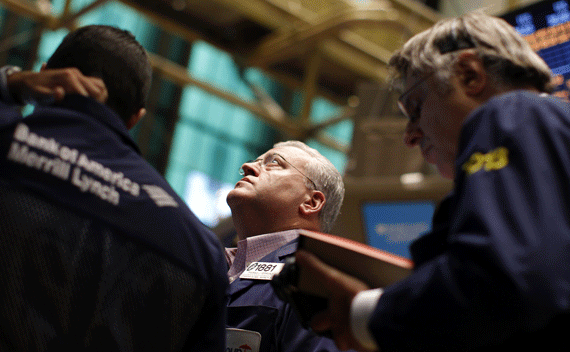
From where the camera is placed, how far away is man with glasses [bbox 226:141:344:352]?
96.5 inches

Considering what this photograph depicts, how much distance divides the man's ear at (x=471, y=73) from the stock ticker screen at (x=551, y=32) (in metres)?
3.82

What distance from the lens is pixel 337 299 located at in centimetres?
150

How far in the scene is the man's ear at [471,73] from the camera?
1.67 m

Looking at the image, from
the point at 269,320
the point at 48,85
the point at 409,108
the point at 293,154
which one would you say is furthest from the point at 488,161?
the point at 293,154

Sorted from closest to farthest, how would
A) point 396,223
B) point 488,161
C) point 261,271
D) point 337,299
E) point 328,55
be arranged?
point 488,161
point 337,299
point 261,271
point 396,223
point 328,55

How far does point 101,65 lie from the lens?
6.07ft

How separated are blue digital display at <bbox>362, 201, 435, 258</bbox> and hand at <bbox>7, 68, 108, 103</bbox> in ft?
18.7

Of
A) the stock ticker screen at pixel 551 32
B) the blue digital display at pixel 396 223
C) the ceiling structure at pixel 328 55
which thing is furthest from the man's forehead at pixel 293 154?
the ceiling structure at pixel 328 55

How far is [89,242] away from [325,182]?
6.44 feet

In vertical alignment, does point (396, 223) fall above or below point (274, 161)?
below

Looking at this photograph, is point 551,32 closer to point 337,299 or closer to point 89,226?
point 337,299

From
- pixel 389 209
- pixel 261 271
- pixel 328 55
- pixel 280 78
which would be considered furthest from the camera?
pixel 280 78

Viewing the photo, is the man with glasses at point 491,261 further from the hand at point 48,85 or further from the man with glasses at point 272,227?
the man with glasses at point 272,227

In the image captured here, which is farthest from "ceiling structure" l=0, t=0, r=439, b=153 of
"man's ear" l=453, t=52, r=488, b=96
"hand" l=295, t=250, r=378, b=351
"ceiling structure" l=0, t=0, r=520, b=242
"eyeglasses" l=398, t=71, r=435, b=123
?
"hand" l=295, t=250, r=378, b=351
